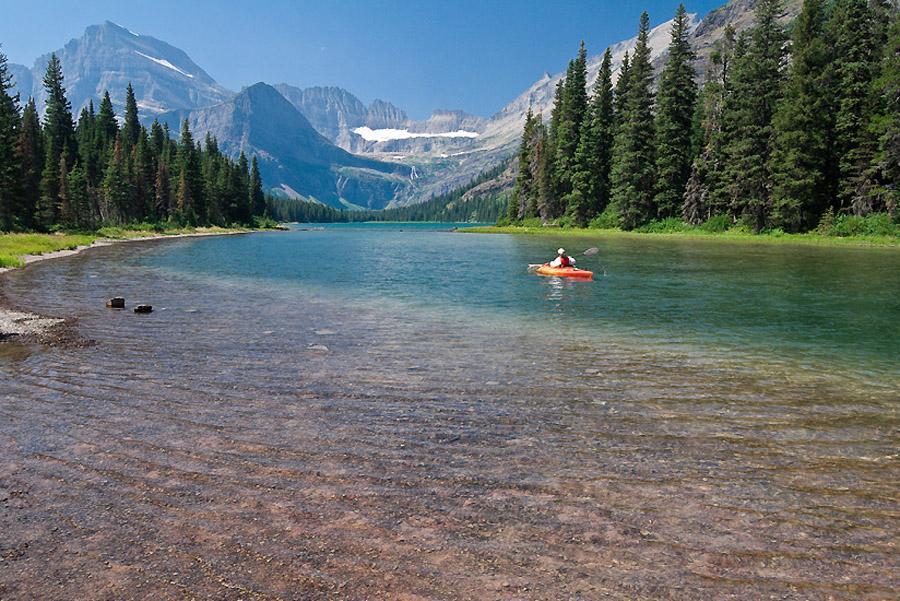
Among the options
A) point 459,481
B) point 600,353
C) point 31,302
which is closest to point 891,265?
point 600,353

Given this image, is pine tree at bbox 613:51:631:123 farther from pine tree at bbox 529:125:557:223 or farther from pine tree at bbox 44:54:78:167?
pine tree at bbox 44:54:78:167

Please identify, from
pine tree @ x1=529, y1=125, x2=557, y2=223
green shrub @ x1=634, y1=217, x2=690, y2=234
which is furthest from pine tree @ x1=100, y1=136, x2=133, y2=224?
green shrub @ x1=634, y1=217, x2=690, y2=234

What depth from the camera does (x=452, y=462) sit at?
777 cm

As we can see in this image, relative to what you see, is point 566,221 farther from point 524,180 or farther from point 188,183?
point 188,183

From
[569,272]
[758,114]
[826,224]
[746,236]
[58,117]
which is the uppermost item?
[58,117]

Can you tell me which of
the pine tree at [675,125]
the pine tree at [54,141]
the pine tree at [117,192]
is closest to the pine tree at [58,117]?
the pine tree at [54,141]

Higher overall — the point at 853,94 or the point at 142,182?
the point at 853,94

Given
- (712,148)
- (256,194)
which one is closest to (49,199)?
(712,148)

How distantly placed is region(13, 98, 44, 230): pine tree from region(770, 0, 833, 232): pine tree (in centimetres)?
9182

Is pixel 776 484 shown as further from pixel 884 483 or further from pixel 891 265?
pixel 891 265

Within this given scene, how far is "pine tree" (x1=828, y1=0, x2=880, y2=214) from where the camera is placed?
193ft

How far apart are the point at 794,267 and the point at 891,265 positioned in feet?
22.3

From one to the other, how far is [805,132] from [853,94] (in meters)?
6.71

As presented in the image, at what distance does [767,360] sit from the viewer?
45.7 feet
